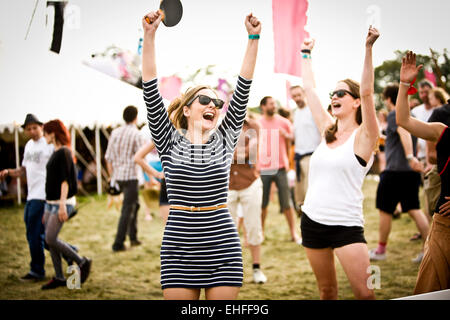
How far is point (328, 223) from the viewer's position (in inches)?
109

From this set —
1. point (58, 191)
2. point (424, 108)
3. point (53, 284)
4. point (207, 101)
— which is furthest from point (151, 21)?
point (424, 108)

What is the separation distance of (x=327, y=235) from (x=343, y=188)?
1.03 feet

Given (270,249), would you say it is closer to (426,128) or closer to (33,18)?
(426,128)

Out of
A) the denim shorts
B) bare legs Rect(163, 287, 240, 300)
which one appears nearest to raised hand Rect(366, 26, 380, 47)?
bare legs Rect(163, 287, 240, 300)

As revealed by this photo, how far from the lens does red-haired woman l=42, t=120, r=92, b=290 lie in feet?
15.1

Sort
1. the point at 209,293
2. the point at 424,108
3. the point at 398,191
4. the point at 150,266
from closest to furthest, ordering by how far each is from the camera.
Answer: the point at 209,293
the point at 398,191
the point at 150,266
the point at 424,108

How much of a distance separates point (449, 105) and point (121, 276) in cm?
388

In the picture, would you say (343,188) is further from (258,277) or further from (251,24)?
(258,277)

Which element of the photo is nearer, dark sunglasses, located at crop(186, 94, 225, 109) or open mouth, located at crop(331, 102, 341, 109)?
dark sunglasses, located at crop(186, 94, 225, 109)

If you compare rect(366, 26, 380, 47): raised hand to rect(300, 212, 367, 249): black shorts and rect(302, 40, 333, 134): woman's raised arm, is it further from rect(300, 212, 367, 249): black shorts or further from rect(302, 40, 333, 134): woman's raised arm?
rect(300, 212, 367, 249): black shorts

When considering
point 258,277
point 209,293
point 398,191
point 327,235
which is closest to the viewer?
point 209,293

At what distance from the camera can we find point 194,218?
2.25 meters

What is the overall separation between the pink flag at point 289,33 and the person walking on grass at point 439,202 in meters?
1.08

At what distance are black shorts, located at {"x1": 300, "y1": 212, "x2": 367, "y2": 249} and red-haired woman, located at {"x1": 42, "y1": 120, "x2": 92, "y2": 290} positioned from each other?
2759 mm
